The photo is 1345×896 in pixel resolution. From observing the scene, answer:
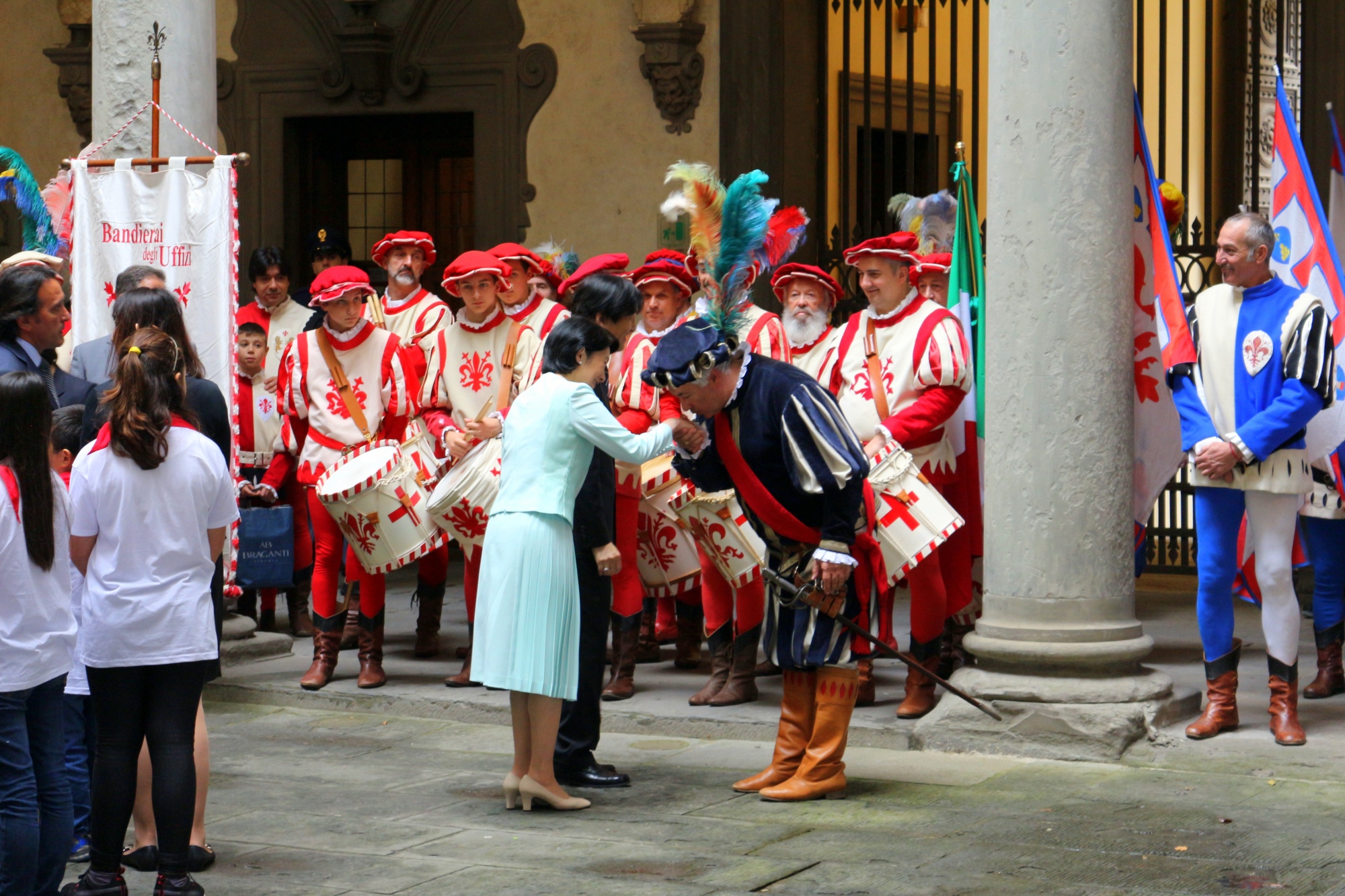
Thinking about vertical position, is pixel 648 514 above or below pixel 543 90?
below

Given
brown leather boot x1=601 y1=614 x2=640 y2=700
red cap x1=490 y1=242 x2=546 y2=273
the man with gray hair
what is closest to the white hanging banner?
red cap x1=490 y1=242 x2=546 y2=273

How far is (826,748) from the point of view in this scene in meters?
5.80

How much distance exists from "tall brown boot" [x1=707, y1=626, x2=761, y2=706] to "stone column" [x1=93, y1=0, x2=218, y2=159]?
3.20 m

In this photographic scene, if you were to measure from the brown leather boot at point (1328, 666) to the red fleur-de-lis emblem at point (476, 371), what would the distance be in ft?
11.5

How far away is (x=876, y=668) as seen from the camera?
791 cm

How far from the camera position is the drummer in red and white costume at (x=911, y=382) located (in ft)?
22.8

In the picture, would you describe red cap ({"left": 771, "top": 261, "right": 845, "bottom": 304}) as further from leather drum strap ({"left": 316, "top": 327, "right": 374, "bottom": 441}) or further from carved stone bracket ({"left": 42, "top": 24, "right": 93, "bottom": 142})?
carved stone bracket ({"left": 42, "top": 24, "right": 93, "bottom": 142})

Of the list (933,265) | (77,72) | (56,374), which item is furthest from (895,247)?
(77,72)

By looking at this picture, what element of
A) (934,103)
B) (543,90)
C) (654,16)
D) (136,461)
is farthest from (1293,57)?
(136,461)

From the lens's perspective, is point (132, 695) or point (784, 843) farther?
point (784, 843)

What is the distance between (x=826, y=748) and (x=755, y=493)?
2.80ft

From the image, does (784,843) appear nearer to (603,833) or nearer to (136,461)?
(603,833)

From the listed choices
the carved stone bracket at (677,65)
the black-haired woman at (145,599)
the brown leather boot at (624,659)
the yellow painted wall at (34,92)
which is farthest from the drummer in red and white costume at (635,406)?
the yellow painted wall at (34,92)

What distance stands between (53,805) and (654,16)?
7822mm
